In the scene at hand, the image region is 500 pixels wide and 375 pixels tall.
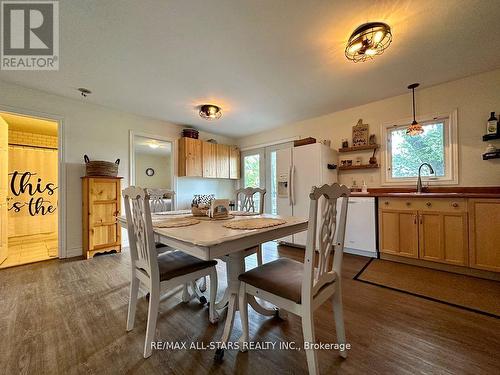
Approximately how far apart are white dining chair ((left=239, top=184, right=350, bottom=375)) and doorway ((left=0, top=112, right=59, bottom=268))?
393cm

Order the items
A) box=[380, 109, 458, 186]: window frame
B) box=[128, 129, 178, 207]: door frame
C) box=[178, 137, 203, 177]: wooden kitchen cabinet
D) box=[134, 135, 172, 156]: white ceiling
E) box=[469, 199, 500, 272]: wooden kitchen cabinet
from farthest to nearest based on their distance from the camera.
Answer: box=[178, 137, 203, 177]: wooden kitchen cabinet < box=[134, 135, 172, 156]: white ceiling < box=[128, 129, 178, 207]: door frame < box=[380, 109, 458, 186]: window frame < box=[469, 199, 500, 272]: wooden kitchen cabinet

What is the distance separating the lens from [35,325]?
152 cm

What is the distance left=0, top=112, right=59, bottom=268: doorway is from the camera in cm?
373

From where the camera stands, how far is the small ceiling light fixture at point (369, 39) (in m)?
1.69

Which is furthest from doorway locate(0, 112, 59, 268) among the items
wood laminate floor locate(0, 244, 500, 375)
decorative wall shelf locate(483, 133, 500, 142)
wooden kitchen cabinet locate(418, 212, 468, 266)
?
decorative wall shelf locate(483, 133, 500, 142)

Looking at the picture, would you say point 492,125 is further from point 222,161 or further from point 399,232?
point 222,161

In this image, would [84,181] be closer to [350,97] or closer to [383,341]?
[383,341]

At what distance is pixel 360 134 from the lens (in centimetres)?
347

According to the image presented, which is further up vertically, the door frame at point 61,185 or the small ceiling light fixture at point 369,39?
the small ceiling light fixture at point 369,39

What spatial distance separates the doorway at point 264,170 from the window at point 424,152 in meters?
1.91

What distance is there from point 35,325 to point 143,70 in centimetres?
257

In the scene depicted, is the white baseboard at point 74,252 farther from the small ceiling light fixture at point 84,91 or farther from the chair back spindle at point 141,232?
the chair back spindle at point 141,232

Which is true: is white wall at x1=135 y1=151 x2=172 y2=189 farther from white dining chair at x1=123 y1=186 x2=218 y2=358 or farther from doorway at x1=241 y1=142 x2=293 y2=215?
white dining chair at x1=123 y1=186 x2=218 y2=358

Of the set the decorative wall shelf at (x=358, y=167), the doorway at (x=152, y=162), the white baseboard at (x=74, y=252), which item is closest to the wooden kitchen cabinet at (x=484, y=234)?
the decorative wall shelf at (x=358, y=167)
